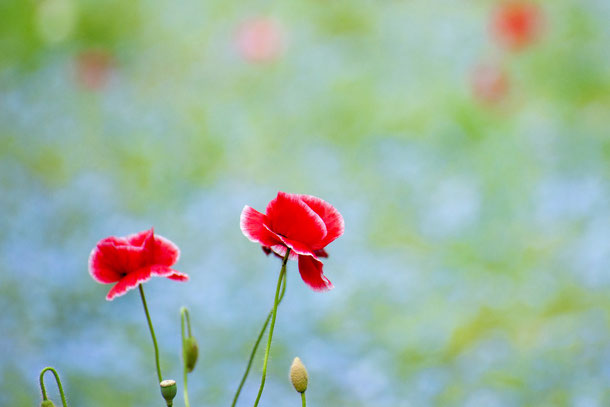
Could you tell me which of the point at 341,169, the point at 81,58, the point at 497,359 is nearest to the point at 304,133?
the point at 341,169

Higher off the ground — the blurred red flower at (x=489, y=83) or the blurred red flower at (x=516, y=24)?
the blurred red flower at (x=516, y=24)

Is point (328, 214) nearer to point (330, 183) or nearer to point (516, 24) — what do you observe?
point (330, 183)

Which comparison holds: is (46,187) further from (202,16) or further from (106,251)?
(106,251)

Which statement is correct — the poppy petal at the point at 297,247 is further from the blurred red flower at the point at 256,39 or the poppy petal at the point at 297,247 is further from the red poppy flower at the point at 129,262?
the blurred red flower at the point at 256,39

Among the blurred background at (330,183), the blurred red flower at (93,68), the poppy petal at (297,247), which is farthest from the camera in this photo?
the blurred red flower at (93,68)

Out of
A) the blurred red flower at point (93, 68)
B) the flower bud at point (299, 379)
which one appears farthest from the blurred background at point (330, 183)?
the flower bud at point (299, 379)

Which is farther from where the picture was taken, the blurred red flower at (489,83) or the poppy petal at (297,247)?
the blurred red flower at (489,83)

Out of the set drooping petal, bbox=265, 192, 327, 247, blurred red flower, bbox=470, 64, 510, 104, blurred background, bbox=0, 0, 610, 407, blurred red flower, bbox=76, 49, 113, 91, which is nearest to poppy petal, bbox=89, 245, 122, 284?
drooping petal, bbox=265, 192, 327, 247

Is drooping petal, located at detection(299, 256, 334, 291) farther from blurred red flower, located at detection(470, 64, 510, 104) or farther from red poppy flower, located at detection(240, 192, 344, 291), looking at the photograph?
blurred red flower, located at detection(470, 64, 510, 104)
